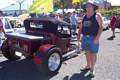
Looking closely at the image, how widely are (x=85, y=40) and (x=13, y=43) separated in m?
2.20

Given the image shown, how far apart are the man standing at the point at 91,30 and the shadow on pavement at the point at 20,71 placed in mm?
1150

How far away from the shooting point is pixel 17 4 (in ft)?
127

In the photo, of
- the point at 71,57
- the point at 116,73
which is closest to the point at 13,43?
the point at 71,57

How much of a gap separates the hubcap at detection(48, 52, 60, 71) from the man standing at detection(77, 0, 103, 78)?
2.66 feet

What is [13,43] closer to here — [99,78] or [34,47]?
[34,47]

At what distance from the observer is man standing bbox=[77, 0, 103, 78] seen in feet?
22.2

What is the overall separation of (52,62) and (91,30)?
1330mm

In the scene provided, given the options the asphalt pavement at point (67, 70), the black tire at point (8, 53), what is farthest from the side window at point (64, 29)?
the black tire at point (8, 53)

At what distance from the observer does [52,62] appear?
741 centimetres

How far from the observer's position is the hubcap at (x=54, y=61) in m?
7.33

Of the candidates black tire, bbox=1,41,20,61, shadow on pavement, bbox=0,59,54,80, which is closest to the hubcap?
shadow on pavement, bbox=0,59,54,80

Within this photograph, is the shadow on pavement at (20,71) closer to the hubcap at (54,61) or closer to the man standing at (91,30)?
the hubcap at (54,61)

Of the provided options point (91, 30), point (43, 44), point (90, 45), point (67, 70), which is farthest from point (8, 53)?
point (91, 30)

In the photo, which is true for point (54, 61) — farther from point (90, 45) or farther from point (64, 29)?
point (64, 29)
